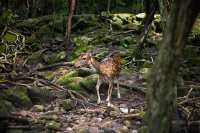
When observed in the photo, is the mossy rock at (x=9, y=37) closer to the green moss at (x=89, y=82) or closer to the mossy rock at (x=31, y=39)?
the mossy rock at (x=31, y=39)

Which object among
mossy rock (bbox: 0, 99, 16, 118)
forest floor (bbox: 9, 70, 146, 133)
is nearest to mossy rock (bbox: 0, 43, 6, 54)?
forest floor (bbox: 9, 70, 146, 133)

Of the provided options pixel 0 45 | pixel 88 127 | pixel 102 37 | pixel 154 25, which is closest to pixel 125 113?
pixel 88 127

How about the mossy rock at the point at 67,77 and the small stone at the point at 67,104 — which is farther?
the mossy rock at the point at 67,77

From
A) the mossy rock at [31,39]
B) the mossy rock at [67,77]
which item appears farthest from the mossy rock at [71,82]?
the mossy rock at [31,39]

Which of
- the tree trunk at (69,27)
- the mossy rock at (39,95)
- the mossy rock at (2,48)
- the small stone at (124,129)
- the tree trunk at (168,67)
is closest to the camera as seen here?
the tree trunk at (168,67)

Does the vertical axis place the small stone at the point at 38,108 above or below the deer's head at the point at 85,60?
below

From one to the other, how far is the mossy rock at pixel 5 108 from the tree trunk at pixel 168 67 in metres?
2.94

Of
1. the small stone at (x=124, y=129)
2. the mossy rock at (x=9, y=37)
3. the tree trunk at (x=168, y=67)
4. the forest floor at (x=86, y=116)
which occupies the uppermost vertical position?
the tree trunk at (x=168, y=67)

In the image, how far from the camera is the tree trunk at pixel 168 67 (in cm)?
608

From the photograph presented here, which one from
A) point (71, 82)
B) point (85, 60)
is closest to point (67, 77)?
point (71, 82)

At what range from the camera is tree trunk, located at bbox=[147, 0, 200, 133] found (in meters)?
6.08

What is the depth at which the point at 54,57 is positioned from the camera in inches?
569

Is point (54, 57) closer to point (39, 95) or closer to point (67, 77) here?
point (67, 77)

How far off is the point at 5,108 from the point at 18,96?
0.86 m
